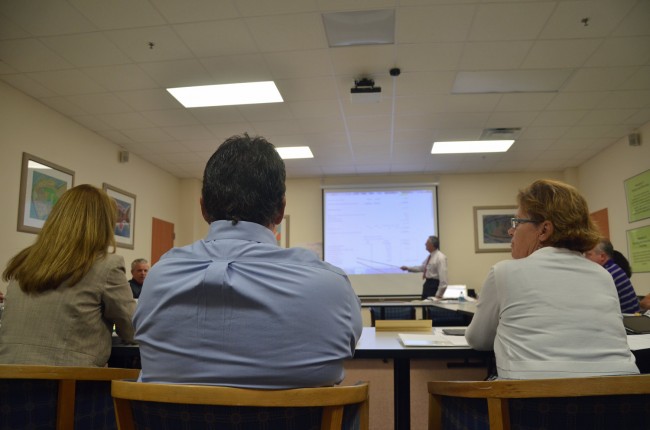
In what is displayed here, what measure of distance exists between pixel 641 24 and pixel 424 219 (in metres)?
4.63

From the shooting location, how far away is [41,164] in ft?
15.0

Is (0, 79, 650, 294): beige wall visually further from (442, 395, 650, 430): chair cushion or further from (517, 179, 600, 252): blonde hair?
(442, 395, 650, 430): chair cushion

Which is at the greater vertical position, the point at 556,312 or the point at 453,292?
the point at 556,312

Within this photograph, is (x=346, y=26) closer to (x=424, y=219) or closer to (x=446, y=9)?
(x=446, y=9)

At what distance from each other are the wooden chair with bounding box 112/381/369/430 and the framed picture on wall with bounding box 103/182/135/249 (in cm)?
553

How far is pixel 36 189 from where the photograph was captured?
4.47m

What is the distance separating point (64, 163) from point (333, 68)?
122 inches

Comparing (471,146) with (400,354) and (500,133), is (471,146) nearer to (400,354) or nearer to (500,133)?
(500,133)

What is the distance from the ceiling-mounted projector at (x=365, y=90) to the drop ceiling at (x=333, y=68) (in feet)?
0.27

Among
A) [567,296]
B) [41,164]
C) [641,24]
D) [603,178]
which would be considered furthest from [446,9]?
[603,178]

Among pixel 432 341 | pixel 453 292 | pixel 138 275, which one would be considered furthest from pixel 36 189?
pixel 453 292

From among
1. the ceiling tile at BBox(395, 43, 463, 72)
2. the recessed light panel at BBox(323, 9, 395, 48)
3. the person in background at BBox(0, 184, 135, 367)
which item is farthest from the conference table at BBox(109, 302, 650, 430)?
the ceiling tile at BBox(395, 43, 463, 72)

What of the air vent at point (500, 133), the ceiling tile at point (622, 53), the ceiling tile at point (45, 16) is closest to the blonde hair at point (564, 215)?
the ceiling tile at point (622, 53)

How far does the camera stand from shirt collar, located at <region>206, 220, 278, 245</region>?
37.1 inches
